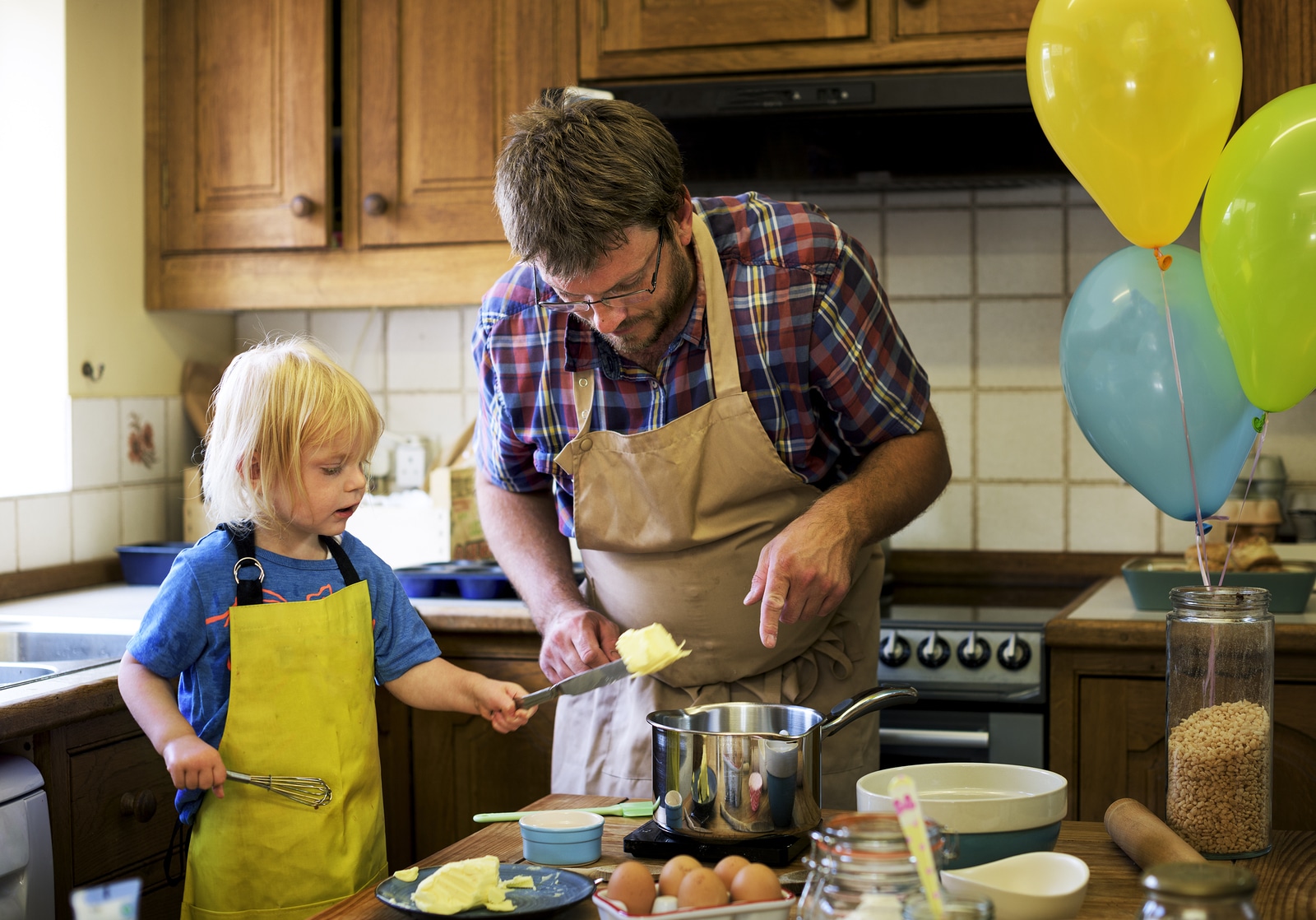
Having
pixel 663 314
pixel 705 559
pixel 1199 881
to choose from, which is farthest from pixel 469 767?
pixel 1199 881

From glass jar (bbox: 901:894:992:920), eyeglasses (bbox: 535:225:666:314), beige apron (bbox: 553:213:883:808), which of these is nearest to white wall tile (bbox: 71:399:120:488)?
beige apron (bbox: 553:213:883:808)

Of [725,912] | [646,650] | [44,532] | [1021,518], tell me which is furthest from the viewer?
[1021,518]

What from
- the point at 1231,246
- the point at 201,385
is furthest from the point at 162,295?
the point at 1231,246

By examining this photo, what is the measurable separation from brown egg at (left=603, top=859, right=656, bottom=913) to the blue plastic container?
1.77m

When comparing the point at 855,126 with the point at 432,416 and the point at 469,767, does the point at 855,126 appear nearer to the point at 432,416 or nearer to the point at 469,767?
the point at 432,416

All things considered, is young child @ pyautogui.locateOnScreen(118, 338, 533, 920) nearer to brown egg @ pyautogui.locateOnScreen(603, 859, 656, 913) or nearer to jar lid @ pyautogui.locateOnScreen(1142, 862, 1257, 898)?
brown egg @ pyautogui.locateOnScreen(603, 859, 656, 913)

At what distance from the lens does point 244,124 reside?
2.53 meters

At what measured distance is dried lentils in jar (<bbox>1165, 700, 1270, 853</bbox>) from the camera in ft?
3.40

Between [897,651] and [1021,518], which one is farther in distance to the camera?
[1021,518]

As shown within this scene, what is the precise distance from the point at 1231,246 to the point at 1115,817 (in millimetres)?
524

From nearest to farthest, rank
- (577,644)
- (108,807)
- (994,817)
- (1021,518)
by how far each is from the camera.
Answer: (994,817) → (577,644) → (108,807) → (1021,518)

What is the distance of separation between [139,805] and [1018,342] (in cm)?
181

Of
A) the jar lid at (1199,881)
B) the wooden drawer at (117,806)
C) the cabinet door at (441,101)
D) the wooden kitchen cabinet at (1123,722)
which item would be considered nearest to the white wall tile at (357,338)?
the cabinet door at (441,101)

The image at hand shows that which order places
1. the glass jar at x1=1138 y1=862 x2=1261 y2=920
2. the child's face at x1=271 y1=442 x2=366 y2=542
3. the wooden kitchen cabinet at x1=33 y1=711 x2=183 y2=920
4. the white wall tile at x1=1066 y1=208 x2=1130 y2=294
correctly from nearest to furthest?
the glass jar at x1=1138 y1=862 x2=1261 y2=920 < the child's face at x1=271 y1=442 x2=366 y2=542 < the wooden kitchen cabinet at x1=33 y1=711 x2=183 y2=920 < the white wall tile at x1=1066 y1=208 x2=1130 y2=294
